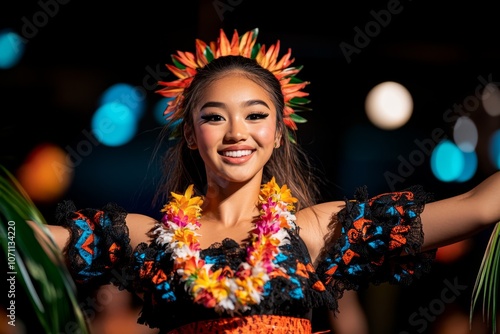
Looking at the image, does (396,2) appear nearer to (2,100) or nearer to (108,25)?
(108,25)

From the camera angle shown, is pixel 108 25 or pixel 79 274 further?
pixel 108 25

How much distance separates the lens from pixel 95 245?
2.41 metres

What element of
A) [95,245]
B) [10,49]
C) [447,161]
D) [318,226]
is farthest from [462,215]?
[447,161]

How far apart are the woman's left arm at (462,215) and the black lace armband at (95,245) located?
3.03ft

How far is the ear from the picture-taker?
2.55 m

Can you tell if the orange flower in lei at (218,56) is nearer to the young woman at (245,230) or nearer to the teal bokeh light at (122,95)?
the young woman at (245,230)

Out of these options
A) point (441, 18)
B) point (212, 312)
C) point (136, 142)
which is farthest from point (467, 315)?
point (212, 312)

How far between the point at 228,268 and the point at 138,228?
1.27 ft

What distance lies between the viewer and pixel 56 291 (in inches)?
76.7

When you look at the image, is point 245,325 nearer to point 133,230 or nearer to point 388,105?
point 133,230

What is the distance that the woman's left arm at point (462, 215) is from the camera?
2137mm

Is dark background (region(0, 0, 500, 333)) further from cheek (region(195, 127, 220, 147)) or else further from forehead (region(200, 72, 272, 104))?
cheek (region(195, 127, 220, 147))

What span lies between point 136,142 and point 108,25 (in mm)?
643

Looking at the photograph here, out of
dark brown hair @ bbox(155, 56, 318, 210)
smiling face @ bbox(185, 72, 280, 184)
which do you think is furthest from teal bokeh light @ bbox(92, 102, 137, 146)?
smiling face @ bbox(185, 72, 280, 184)
